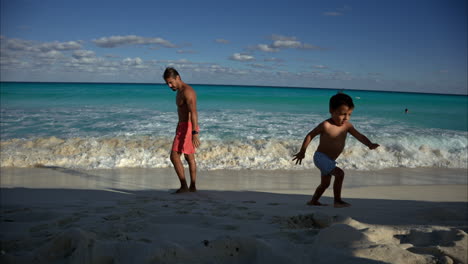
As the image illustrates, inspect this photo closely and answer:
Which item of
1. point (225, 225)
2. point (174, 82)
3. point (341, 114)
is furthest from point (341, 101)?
point (174, 82)

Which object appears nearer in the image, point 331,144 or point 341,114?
point 341,114

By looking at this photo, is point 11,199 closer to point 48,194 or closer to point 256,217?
point 48,194

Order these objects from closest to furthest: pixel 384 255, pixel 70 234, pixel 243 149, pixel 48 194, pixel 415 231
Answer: pixel 384 255 < pixel 70 234 < pixel 415 231 < pixel 48 194 < pixel 243 149

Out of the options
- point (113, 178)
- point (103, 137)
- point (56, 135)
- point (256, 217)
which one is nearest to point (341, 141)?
point (256, 217)

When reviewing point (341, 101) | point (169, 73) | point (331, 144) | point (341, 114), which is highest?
point (169, 73)

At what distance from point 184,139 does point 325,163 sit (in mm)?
2054

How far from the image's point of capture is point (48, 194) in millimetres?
4449

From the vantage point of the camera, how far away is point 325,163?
3.79 m

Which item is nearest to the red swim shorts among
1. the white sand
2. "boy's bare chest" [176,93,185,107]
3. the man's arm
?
the man's arm

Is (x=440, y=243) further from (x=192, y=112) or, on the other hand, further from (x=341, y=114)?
(x=192, y=112)

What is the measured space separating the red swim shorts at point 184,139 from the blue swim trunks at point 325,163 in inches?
73.5

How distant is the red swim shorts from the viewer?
181 inches

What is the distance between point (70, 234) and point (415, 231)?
2469 mm

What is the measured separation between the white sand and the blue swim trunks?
450 millimetres
